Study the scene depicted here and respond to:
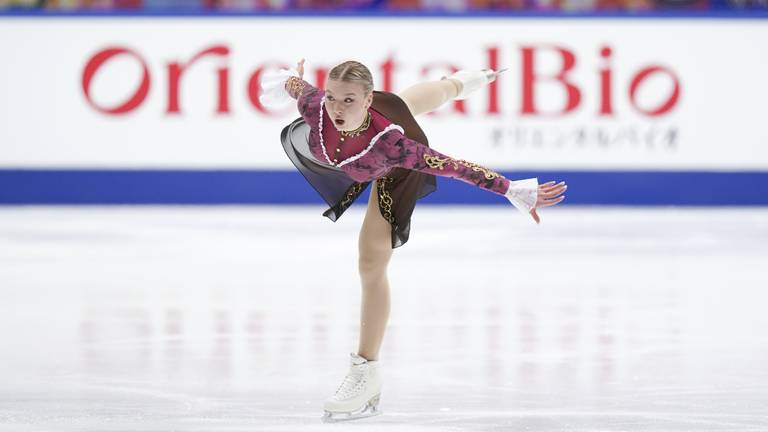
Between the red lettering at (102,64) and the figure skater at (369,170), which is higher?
the red lettering at (102,64)

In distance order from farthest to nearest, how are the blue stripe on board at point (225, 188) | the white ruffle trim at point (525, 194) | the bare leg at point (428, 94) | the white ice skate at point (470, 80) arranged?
the blue stripe on board at point (225, 188)
the white ice skate at point (470, 80)
the bare leg at point (428, 94)
the white ruffle trim at point (525, 194)

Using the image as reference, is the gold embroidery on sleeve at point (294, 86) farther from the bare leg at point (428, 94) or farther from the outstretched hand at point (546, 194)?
the outstretched hand at point (546, 194)

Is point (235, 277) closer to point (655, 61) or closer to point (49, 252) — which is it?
point (49, 252)

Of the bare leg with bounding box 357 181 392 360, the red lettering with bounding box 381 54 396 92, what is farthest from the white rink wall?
the bare leg with bounding box 357 181 392 360

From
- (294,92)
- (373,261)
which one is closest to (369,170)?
(373,261)

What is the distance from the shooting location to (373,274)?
332 centimetres

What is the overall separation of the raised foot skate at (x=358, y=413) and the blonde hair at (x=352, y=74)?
766 millimetres

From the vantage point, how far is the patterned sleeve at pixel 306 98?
10.9ft

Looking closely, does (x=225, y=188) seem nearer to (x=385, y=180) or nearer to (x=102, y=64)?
(x=102, y=64)

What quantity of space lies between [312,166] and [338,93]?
0.36 metres

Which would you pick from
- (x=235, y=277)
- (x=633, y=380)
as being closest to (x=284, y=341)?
(x=633, y=380)

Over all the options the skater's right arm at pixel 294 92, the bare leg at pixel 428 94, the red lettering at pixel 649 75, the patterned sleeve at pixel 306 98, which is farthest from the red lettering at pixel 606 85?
the patterned sleeve at pixel 306 98

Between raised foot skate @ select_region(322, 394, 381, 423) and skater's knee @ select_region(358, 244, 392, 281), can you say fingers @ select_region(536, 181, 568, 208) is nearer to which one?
skater's knee @ select_region(358, 244, 392, 281)

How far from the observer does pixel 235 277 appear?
5.84m
